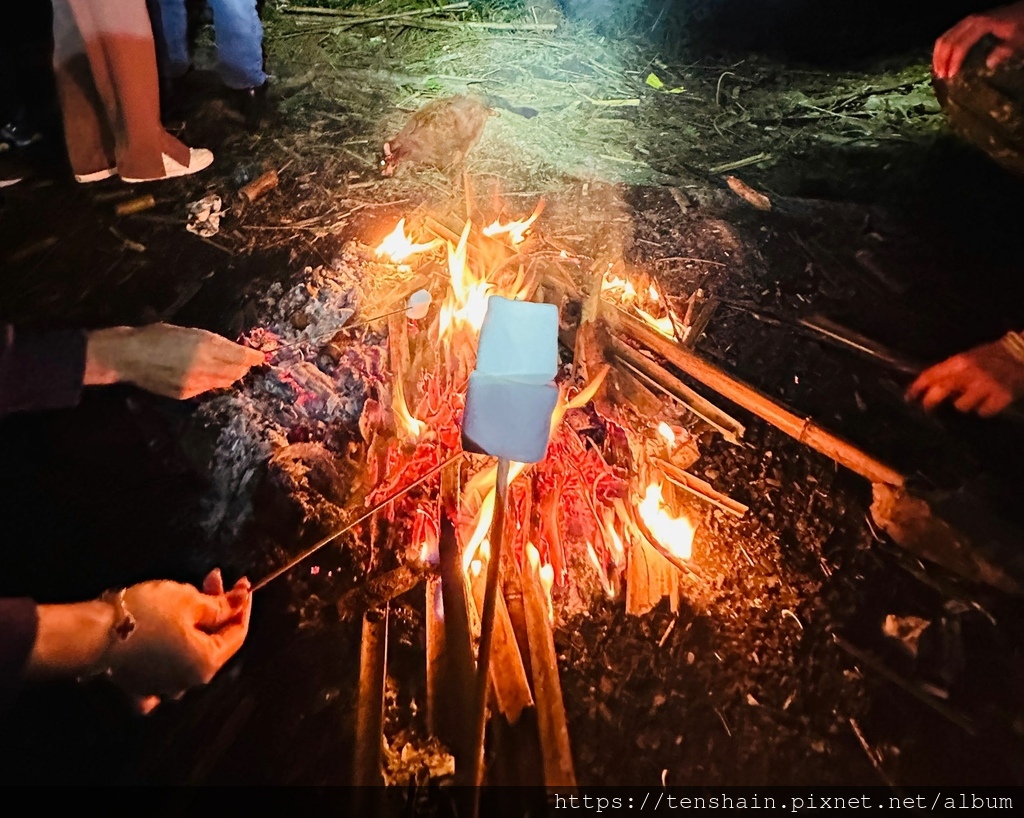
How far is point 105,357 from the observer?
2957mm

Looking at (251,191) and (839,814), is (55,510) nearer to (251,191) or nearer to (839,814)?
(251,191)

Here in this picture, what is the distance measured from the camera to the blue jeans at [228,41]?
477 cm

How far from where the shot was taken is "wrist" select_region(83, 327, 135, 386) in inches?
116

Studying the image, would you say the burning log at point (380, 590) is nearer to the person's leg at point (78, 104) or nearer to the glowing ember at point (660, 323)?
the glowing ember at point (660, 323)

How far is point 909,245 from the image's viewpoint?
4.03 metres

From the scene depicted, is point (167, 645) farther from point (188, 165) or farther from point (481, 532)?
point (188, 165)

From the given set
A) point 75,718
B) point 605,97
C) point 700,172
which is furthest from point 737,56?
point 75,718

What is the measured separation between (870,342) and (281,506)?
2.99 metres

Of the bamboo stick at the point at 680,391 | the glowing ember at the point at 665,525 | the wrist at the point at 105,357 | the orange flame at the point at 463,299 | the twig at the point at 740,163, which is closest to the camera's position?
the glowing ember at the point at 665,525

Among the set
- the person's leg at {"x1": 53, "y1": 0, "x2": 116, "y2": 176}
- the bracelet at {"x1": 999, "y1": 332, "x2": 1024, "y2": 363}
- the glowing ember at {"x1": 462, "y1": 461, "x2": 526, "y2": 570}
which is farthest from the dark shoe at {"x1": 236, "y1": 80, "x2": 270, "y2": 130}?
the bracelet at {"x1": 999, "y1": 332, "x2": 1024, "y2": 363}

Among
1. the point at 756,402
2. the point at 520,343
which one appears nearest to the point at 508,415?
the point at 520,343

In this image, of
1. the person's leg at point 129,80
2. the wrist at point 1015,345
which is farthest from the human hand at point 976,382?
the person's leg at point 129,80

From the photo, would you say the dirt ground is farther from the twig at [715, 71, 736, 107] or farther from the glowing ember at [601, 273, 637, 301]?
the glowing ember at [601, 273, 637, 301]

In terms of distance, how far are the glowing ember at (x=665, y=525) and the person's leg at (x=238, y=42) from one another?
4.42 m
